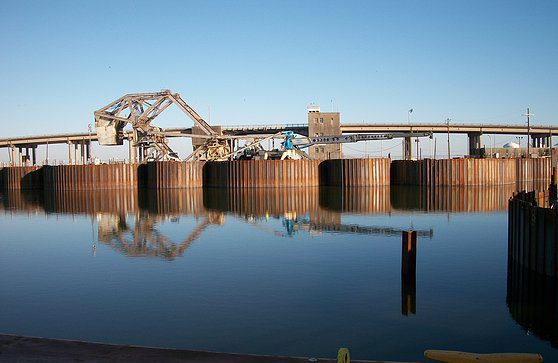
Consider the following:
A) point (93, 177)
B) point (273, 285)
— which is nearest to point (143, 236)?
point (273, 285)

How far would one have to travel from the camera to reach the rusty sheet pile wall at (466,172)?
2343 inches

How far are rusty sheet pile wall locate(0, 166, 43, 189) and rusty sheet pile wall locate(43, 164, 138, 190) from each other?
673 centimetres

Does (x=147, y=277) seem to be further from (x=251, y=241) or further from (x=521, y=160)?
(x=521, y=160)

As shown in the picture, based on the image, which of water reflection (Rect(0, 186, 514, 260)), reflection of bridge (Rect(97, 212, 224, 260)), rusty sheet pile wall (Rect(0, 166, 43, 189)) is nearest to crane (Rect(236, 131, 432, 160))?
water reflection (Rect(0, 186, 514, 260))

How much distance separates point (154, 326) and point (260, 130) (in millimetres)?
108105

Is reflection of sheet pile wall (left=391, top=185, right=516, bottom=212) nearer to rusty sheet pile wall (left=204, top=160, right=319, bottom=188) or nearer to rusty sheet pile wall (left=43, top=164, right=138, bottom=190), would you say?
rusty sheet pile wall (left=204, top=160, right=319, bottom=188)

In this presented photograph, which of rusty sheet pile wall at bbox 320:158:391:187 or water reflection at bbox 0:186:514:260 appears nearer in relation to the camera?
water reflection at bbox 0:186:514:260

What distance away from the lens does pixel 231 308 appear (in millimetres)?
14078

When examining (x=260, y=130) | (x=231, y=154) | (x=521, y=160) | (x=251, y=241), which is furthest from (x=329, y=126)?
(x=251, y=241)

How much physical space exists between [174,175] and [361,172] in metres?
22.4

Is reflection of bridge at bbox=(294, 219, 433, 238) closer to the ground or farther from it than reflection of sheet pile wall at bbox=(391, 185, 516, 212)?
closer to the ground

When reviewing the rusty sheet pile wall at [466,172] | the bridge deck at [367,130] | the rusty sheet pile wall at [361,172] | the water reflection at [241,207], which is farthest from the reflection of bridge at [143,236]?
the bridge deck at [367,130]

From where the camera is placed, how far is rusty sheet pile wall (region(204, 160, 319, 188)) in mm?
61719

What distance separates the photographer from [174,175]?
6506 cm
